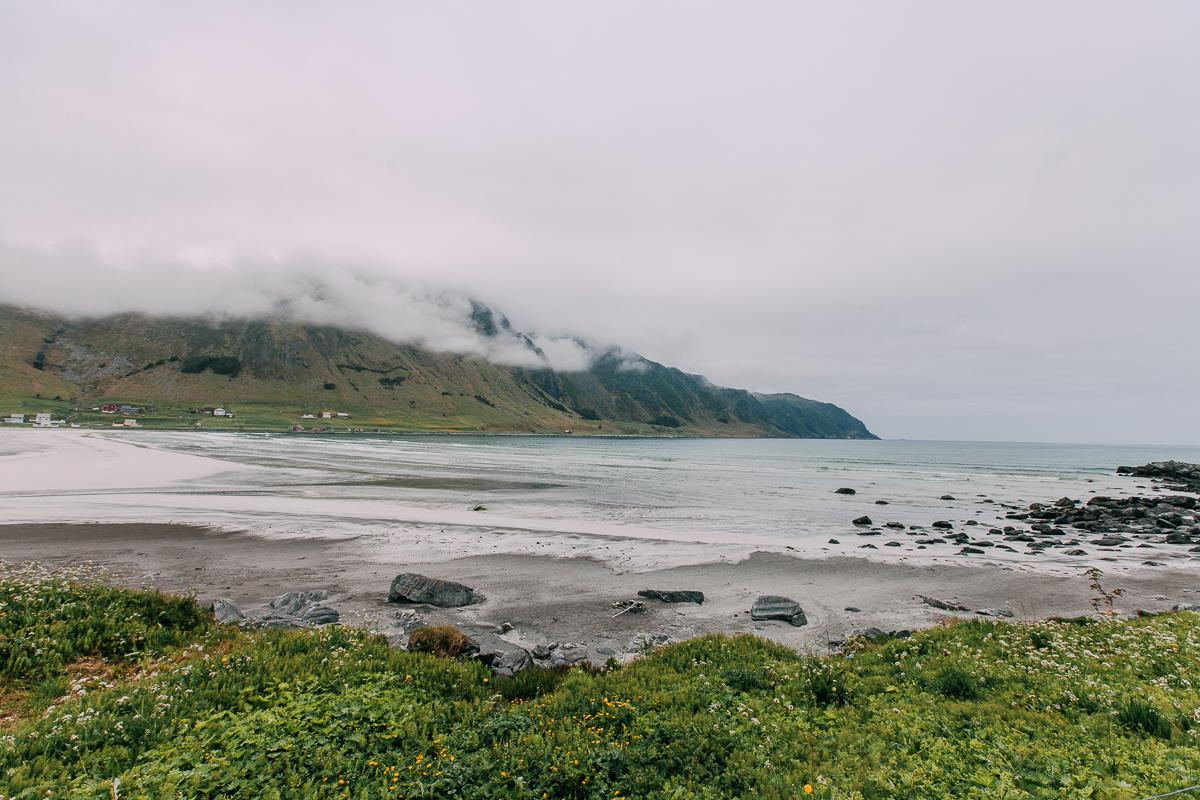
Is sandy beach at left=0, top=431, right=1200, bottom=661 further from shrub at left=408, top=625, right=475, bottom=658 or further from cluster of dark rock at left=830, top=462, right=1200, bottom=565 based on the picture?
cluster of dark rock at left=830, top=462, right=1200, bottom=565

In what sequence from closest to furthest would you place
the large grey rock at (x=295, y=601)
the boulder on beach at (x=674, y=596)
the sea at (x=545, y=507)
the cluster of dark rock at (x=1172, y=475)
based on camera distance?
the large grey rock at (x=295, y=601)
the boulder on beach at (x=674, y=596)
the sea at (x=545, y=507)
the cluster of dark rock at (x=1172, y=475)

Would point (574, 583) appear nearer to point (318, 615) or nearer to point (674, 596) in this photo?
point (674, 596)

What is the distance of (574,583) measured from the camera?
23.6 metres

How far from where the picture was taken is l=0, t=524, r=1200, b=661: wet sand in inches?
730

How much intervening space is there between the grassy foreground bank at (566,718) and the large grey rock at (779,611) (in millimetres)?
5593

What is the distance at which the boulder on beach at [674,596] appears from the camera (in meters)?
21.5

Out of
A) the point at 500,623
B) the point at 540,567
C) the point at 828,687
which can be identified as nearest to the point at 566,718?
the point at 828,687

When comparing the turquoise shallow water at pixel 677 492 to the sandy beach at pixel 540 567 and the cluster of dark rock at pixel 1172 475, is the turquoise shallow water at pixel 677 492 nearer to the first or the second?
the sandy beach at pixel 540 567

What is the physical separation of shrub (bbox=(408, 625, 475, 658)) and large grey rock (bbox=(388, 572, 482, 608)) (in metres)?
6.00

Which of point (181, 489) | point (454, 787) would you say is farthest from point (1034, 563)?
point (181, 489)

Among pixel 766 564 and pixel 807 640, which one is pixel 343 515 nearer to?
pixel 766 564

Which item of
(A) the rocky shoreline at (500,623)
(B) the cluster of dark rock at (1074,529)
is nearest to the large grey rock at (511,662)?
(A) the rocky shoreline at (500,623)

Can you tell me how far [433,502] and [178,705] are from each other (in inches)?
1586

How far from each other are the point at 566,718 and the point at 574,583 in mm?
14087
